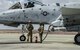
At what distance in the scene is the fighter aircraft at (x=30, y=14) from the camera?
21266 millimetres

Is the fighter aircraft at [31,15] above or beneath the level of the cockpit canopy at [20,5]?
beneath

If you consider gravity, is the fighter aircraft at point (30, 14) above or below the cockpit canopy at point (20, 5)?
→ below

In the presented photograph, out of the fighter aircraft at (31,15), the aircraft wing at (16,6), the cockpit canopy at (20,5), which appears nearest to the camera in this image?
the fighter aircraft at (31,15)

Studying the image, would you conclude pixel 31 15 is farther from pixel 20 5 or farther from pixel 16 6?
pixel 16 6

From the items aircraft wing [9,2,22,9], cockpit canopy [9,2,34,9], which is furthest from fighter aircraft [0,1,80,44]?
aircraft wing [9,2,22,9]

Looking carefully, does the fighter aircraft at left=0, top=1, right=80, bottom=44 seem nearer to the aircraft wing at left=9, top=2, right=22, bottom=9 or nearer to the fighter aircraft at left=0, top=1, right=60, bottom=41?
the fighter aircraft at left=0, top=1, right=60, bottom=41

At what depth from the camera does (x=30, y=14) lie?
2144 cm

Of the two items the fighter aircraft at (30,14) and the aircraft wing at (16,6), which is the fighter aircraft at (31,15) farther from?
the aircraft wing at (16,6)

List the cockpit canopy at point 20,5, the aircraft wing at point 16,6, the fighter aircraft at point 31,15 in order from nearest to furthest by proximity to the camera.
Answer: the fighter aircraft at point 31,15, the cockpit canopy at point 20,5, the aircraft wing at point 16,6

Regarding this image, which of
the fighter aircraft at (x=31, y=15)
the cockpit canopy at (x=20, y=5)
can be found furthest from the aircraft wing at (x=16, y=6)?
the fighter aircraft at (x=31, y=15)

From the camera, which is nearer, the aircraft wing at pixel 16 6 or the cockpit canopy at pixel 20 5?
the cockpit canopy at pixel 20 5

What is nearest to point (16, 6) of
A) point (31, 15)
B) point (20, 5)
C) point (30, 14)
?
point (20, 5)

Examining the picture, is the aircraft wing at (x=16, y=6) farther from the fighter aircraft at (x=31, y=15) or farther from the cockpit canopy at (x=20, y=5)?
the fighter aircraft at (x=31, y=15)

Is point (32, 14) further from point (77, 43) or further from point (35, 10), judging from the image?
point (77, 43)
